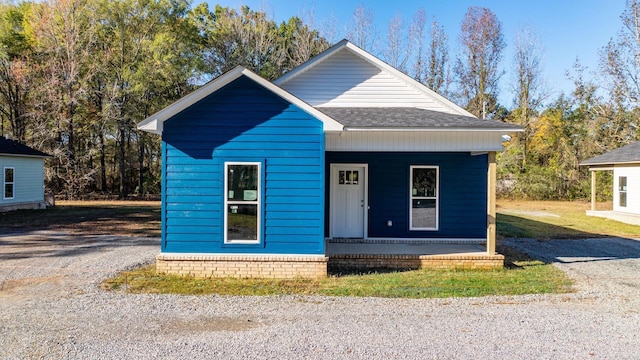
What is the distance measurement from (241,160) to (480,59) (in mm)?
29350

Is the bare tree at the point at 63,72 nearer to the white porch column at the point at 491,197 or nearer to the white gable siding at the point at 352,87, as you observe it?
the white gable siding at the point at 352,87

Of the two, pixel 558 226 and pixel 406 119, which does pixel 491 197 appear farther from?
pixel 558 226

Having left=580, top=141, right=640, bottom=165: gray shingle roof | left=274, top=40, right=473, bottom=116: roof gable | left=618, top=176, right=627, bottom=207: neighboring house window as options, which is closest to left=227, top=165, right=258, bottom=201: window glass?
left=274, top=40, right=473, bottom=116: roof gable

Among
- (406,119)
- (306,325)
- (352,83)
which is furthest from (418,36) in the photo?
(306,325)

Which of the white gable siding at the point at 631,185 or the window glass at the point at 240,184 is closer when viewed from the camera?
the window glass at the point at 240,184

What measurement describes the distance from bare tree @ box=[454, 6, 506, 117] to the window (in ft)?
99.8

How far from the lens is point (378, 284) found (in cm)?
674

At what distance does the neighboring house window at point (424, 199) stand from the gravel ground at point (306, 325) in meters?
3.56

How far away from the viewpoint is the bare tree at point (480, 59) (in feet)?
100

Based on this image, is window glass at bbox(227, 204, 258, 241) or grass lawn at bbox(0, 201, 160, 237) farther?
grass lawn at bbox(0, 201, 160, 237)

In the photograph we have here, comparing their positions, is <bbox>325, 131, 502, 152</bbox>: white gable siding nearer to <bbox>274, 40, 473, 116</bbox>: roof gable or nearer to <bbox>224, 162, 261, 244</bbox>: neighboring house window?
<bbox>224, 162, 261, 244</bbox>: neighboring house window

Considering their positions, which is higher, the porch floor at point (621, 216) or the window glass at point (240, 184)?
the window glass at point (240, 184)

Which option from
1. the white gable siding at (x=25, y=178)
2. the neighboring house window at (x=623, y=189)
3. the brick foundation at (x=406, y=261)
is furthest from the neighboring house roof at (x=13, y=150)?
the neighboring house window at (x=623, y=189)

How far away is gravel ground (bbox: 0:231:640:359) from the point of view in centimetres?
411
